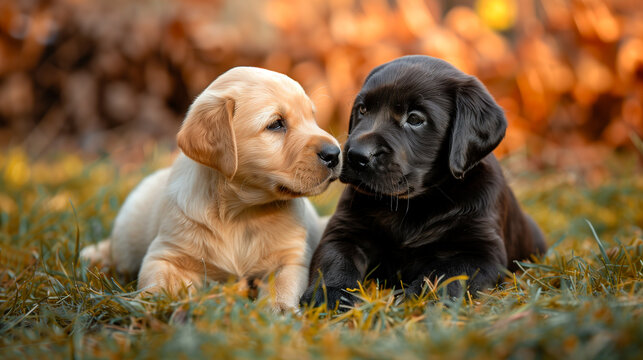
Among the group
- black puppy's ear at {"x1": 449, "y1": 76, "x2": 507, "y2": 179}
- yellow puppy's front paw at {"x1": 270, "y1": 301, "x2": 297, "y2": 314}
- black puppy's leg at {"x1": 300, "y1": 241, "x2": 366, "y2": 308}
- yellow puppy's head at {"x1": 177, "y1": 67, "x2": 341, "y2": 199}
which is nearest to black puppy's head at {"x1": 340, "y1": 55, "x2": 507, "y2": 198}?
black puppy's ear at {"x1": 449, "y1": 76, "x2": 507, "y2": 179}

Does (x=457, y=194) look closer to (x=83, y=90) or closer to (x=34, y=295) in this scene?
(x=34, y=295)

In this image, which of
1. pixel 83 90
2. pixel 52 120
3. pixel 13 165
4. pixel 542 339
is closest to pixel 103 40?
pixel 83 90

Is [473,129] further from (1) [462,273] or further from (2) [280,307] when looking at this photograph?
(2) [280,307]

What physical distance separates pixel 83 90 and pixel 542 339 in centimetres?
726

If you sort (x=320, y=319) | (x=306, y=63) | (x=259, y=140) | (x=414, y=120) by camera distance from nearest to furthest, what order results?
(x=320, y=319) < (x=259, y=140) < (x=414, y=120) < (x=306, y=63)

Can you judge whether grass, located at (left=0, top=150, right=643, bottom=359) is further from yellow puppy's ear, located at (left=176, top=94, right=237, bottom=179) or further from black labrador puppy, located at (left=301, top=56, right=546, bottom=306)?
yellow puppy's ear, located at (left=176, top=94, right=237, bottom=179)

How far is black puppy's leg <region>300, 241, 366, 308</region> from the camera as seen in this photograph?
8.75ft

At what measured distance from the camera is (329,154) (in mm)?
2846

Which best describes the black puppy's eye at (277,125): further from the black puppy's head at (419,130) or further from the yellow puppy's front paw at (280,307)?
the yellow puppy's front paw at (280,307)

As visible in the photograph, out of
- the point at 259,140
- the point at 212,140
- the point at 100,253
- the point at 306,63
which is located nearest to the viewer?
the point at 212,140

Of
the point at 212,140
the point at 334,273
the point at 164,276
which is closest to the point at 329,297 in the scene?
the point at 334,273

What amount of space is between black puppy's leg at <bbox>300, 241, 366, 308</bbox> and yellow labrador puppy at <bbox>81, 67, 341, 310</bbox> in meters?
0.10

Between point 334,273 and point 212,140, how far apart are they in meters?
0.89

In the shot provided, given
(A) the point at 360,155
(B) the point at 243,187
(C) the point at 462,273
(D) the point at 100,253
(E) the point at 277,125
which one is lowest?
(D) the point at 100,253
